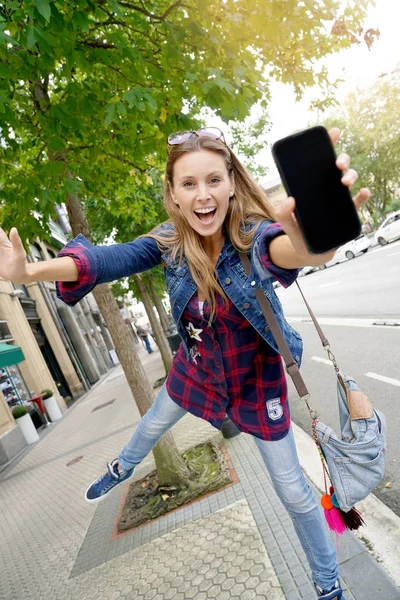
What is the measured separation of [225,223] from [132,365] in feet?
10.1

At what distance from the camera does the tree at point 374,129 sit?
29.8m

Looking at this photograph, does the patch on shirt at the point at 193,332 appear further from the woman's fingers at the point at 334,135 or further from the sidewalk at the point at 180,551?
the sidewalk at the point at 180,551

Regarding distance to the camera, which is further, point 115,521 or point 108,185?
point 108,185

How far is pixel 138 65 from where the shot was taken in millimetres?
3861

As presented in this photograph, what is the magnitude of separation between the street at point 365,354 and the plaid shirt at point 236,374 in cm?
161

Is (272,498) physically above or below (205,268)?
below

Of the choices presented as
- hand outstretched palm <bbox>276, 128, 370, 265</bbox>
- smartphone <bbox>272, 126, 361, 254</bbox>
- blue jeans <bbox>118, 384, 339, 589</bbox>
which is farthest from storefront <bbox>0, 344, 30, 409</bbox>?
smartphone <bbox>272, 126, 361, 254</bbox>

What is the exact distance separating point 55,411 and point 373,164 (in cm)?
2943

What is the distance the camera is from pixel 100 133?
4.28 metres

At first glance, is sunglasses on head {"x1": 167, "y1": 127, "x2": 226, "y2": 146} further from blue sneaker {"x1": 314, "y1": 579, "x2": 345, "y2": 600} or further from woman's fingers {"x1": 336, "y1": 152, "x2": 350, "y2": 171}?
blue sneaker {"x1": 314, "y1": 579, "x2": 345, "y2": 600}

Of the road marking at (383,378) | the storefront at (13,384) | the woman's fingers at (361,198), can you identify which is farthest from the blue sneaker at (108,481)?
the storefront at (13,384)

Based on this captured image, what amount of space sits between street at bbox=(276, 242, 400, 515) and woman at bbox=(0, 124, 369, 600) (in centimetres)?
144

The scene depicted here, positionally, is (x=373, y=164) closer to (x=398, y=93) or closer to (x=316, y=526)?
(x=398, y=93)

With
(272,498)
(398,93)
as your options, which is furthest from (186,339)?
(398,93)
